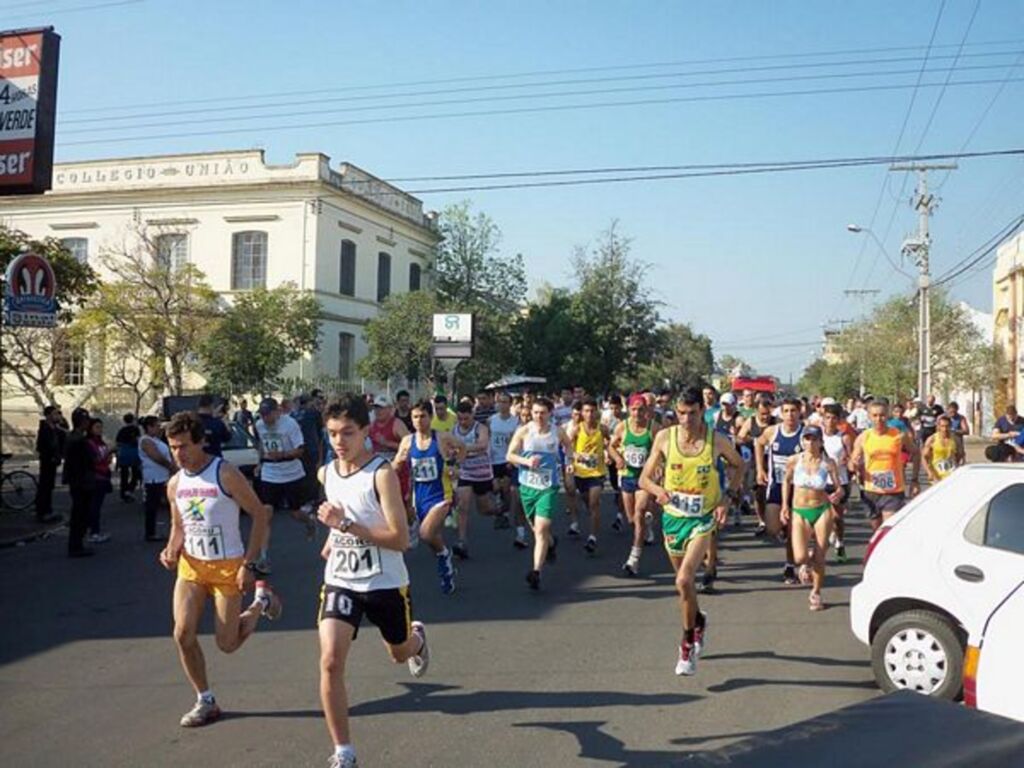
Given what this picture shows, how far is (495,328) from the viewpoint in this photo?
1656 inches

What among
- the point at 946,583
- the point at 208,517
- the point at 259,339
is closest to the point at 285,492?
the point at 208,517

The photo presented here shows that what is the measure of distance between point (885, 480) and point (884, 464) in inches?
6.7

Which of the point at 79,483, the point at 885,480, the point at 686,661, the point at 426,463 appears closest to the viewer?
the point at 686,661

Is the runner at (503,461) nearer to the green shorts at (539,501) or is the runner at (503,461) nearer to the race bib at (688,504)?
→ the green shorts at (539,501)

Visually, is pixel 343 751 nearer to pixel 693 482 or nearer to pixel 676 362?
pixel 693 482

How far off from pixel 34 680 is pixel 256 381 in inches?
1040

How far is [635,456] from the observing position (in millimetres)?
12125

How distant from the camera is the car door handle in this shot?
5684 millimetres

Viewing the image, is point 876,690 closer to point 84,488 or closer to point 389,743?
point 389,743

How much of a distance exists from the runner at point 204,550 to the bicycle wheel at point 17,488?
37.7ft

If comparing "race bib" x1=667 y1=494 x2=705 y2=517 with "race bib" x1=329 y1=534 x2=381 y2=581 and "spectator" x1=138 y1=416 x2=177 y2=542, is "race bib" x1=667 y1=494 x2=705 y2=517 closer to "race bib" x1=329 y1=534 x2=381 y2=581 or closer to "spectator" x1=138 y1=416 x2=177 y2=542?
"race bib" x1=329 y1=534 x2=381 y2=581

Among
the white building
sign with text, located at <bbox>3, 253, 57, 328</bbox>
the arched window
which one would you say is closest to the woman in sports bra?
sign with text, located at <bbox>3, 253, 57, 328</bbox>

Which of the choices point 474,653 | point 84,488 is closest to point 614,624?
point 474,653

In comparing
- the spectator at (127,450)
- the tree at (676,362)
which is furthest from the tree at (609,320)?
the spectator at (127,450)
